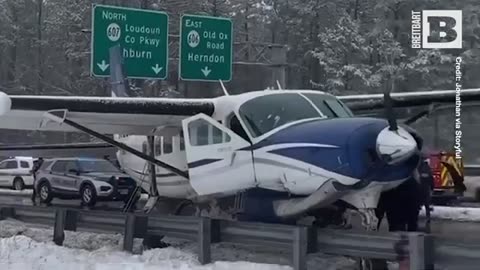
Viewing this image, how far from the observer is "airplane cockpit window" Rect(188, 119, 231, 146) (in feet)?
46.1

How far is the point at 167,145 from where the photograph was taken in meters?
16.9

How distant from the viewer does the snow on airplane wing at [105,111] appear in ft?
45.6

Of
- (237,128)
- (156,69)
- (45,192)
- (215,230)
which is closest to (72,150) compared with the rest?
(156,69)

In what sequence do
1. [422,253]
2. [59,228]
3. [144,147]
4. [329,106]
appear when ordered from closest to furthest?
[422,253], [329,106], [59,228], [144,147]

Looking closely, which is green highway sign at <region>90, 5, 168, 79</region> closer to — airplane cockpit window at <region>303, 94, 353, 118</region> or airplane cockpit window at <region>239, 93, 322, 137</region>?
airplane cockpit window at <region>239, 93, 322, 137</region>

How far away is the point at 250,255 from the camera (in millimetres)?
12078

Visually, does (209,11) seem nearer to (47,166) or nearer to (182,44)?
(47,166)

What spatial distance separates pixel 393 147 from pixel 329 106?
102 inches

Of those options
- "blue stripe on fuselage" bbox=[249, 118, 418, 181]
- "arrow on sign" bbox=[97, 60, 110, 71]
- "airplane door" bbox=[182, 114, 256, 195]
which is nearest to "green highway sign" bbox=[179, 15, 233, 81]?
"arrow on sign" bbox=[97, 60, 110, 71]

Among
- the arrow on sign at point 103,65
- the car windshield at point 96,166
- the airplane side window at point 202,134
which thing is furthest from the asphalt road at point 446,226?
the arrow on sign at point 103,65

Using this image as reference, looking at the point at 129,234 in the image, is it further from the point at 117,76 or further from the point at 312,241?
the point at 117,76

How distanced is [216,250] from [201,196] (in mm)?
2481

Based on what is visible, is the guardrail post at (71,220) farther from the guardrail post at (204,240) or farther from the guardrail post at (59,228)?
the guardrail post at (204,240)

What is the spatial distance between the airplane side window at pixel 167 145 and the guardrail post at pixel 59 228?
3351 millimetres
